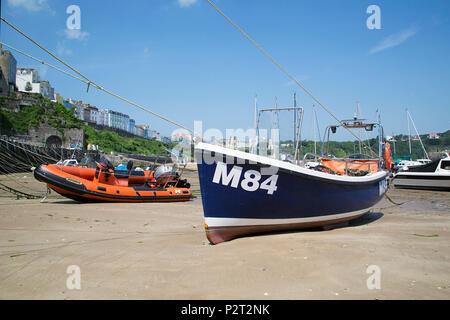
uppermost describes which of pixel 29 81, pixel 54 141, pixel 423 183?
pixel 29 81

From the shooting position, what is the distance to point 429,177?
59.1 ft

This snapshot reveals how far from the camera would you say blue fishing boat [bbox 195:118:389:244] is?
5148 mm

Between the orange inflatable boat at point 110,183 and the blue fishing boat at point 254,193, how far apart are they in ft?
25.9

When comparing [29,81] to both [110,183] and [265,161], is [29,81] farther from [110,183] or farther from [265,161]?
[265,161]

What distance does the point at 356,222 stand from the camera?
7.93 metres

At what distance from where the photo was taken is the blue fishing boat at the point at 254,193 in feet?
16.9

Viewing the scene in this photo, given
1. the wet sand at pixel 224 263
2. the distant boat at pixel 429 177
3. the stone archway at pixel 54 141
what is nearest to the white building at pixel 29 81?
the stone archway at pixel 54 141

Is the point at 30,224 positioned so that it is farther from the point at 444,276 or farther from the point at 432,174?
the point at 432,174

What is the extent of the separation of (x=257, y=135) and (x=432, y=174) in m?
15.2

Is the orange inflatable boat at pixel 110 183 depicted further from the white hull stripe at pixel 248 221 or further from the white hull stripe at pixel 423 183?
the white hull stripe at pixel 423 183

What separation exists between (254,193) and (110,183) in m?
9.19
